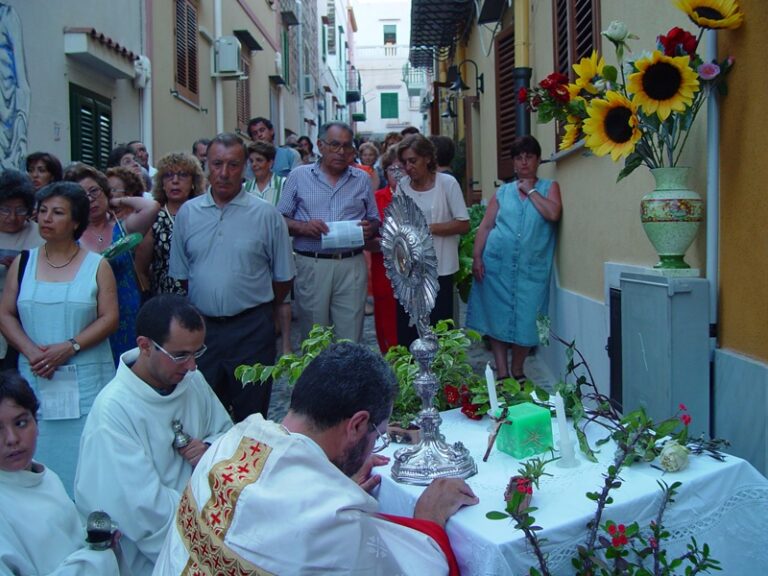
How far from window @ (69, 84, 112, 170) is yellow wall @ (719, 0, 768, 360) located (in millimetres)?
6159

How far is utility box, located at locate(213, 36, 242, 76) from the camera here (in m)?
13.3

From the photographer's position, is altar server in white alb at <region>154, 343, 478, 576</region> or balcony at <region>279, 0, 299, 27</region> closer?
altar server in white alb at <region>154, 343, 478, 576</region>

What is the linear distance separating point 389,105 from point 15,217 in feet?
165

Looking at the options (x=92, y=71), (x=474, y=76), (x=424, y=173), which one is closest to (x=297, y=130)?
(x=474, y=76)

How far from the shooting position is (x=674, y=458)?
2.23 meters

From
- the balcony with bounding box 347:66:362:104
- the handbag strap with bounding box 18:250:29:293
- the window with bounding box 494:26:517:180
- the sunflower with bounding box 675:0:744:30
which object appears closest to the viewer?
the sunflower with bounding box 675:0:744:30

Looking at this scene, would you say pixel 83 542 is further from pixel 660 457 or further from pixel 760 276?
pixel 760 276

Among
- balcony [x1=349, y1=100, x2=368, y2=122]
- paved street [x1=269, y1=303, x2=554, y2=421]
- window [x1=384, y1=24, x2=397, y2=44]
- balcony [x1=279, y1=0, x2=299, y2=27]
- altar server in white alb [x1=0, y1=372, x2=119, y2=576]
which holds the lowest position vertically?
paved street [x1=269, y1=303, x2=554, y2=421]

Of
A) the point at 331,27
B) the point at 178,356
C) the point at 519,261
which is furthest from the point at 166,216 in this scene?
the point at 331,27

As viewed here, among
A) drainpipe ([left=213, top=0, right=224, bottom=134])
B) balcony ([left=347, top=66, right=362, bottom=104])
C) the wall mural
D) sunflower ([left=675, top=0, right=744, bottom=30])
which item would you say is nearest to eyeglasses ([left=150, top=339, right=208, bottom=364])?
sunflower ([left=675, top=0, right=744, bottom=30])

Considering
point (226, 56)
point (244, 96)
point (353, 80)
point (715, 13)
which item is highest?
point (353, 80)

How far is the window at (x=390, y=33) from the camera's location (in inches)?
2277

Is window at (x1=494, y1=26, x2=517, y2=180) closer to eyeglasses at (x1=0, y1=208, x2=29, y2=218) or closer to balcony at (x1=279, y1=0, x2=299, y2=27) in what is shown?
eyeglasses at (x1=0, y1=208, x2=29, y2=218)

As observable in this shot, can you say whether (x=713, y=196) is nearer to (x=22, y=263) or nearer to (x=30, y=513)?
(x=30, y=513)
